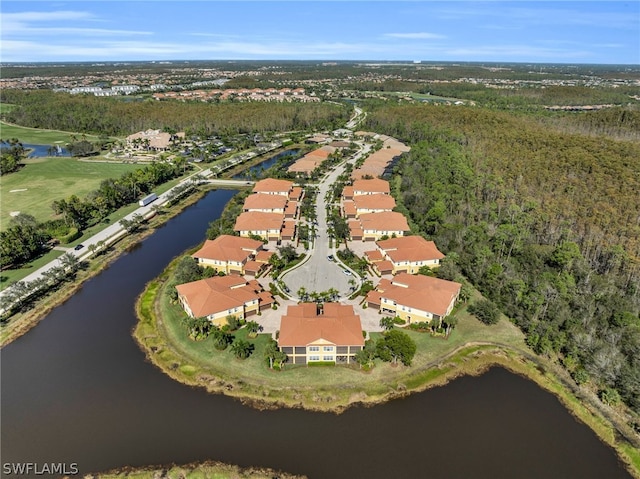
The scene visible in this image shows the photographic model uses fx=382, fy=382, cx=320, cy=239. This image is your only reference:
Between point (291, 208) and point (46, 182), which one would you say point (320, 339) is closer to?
point (291, 208)

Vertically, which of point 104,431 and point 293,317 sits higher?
point 293,317

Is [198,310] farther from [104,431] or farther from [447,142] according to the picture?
[447,142]

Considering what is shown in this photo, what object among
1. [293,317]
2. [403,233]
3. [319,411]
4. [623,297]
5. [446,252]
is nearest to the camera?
[319,411]

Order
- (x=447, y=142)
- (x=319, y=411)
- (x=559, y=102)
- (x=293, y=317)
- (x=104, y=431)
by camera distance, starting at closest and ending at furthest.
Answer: (x=104, y=431) < (x=319, y=411) < (x=293, y=317) < (x=447, y=142) < (x=559, y=102)

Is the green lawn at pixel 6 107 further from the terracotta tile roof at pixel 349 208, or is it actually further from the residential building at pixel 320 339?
the residential building at pixel 320 339

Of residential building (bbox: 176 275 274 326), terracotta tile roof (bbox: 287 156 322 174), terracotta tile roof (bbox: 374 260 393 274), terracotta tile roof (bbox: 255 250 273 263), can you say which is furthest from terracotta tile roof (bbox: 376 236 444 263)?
terracotta tile roof (bbox: 287 156 322 174)

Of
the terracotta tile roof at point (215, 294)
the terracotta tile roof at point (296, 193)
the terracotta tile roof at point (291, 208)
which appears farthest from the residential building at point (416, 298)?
the terracotta tile roof at point (296, 193)

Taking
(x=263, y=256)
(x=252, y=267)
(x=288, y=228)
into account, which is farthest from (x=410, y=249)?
(x=252, y=267)

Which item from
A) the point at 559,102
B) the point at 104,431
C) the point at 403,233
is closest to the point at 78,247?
the point at 104,431
